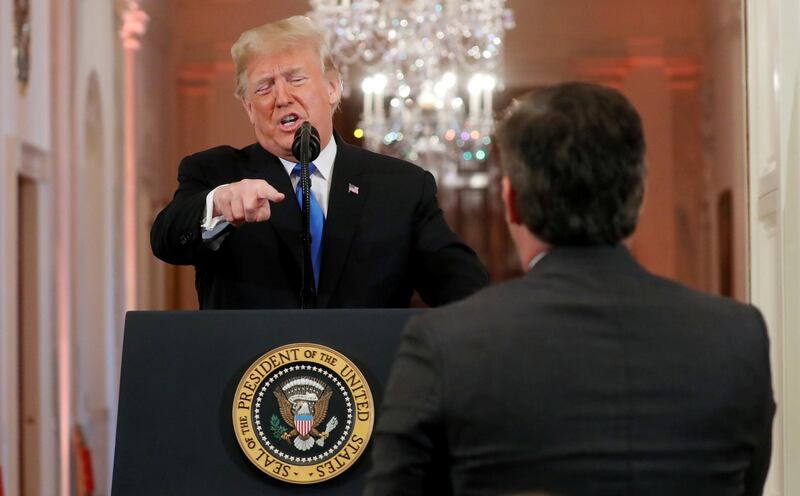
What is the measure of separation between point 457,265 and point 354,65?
8.96 metres

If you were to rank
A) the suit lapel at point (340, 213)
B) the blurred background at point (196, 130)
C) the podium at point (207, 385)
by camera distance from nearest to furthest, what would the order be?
the podium at point (207, 385) → the suit lapel at point (340, 213) → the blurred background at point (196, 130)

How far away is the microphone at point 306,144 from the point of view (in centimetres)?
210

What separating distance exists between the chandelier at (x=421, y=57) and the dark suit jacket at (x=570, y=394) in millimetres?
7343

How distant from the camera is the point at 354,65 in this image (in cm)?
1110

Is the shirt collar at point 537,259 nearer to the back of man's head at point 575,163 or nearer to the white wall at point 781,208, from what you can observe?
the back of man's head at point 575,163

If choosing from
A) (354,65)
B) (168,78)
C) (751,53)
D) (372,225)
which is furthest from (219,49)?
(372,225)

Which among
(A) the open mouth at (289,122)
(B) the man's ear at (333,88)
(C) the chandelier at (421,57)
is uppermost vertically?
(C) the chandelier at (421,57)

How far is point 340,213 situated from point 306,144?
0.85ft

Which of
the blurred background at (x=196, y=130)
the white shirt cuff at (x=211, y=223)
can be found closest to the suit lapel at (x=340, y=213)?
the white shirt cuff at (x=211, y=223)

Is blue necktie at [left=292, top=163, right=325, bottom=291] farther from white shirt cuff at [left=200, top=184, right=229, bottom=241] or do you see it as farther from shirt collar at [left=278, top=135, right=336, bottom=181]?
white shirt cuff at [left=200, top=184, right=229, bottom=241]

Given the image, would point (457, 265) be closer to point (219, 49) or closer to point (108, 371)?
point (108, 371)

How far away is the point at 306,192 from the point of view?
2.07m

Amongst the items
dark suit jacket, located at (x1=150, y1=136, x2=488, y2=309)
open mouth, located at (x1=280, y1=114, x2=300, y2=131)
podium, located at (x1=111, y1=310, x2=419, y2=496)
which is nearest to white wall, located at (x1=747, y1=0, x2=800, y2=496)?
dark suit jacket, located at (x1=150, y1=136, x2=488, y2=309)

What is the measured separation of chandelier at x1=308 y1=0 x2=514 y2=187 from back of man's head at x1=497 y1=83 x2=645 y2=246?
729 cm
